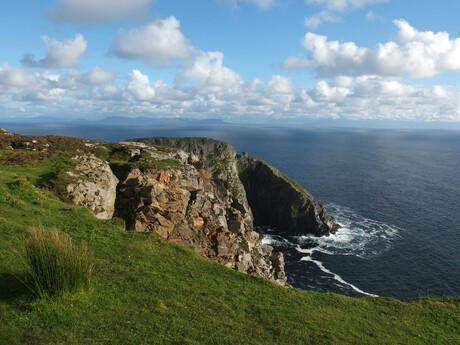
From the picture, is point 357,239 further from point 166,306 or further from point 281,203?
point 166,306

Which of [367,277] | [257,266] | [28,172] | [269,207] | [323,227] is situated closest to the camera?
[28,172]

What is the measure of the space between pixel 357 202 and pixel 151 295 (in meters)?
101

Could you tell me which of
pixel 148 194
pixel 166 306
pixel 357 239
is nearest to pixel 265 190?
pixel 357 239

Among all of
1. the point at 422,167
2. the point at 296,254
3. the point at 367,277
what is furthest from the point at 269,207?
the point at 422,167

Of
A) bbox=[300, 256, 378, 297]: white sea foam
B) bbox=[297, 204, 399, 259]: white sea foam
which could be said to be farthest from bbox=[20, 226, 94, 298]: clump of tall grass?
bbox=[297, 204, 399, 259]: white sea foam

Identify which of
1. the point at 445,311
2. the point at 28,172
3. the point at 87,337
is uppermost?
the point at 28,172

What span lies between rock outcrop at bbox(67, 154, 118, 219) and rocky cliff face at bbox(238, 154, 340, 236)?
6297cm

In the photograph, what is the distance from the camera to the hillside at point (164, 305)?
1341 cm

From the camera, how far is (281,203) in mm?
95375

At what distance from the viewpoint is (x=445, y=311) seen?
24.1 meters

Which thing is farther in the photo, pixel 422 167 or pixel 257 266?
pixel 422 167

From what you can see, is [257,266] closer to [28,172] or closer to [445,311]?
[445,311]

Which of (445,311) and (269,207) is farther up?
(445,311)

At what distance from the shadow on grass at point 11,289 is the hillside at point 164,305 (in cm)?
5
